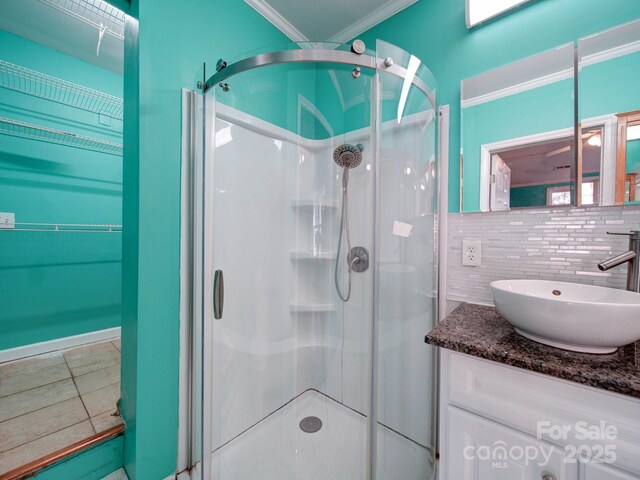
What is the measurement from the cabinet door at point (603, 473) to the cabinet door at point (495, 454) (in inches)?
0.9

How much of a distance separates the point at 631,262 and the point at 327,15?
6.40ft

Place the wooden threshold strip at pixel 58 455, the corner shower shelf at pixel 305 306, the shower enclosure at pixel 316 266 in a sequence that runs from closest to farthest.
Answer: the wooden threshold strip at pixel 58 455, the shower enclosure at pixel 316 266, the corner shower shelf at pixel 305 306

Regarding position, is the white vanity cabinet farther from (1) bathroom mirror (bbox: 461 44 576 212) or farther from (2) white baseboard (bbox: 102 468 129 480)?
(2) white baseboard (bbox: 102 468 129 480)

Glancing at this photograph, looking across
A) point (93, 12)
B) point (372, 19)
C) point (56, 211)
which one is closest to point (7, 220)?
point (56, 211)

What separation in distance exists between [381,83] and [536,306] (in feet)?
3.12

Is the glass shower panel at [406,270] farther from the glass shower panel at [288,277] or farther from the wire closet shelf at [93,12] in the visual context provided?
the wire closet shelf at [93,12]

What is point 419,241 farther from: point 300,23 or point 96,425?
point 96,425

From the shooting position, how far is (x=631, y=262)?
2.93ft

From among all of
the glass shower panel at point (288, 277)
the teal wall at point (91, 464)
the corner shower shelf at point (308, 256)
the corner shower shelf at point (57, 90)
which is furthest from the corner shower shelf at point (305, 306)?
the corner shower shelf at point (57, 90)

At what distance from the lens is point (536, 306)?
0.72 metres

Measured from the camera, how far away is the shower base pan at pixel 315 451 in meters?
1.08

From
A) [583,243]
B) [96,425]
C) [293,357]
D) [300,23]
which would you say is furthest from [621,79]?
[96,425]

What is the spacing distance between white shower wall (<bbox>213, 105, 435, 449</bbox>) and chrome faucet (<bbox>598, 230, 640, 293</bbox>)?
60cm

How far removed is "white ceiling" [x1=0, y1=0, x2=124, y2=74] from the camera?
167 cm
